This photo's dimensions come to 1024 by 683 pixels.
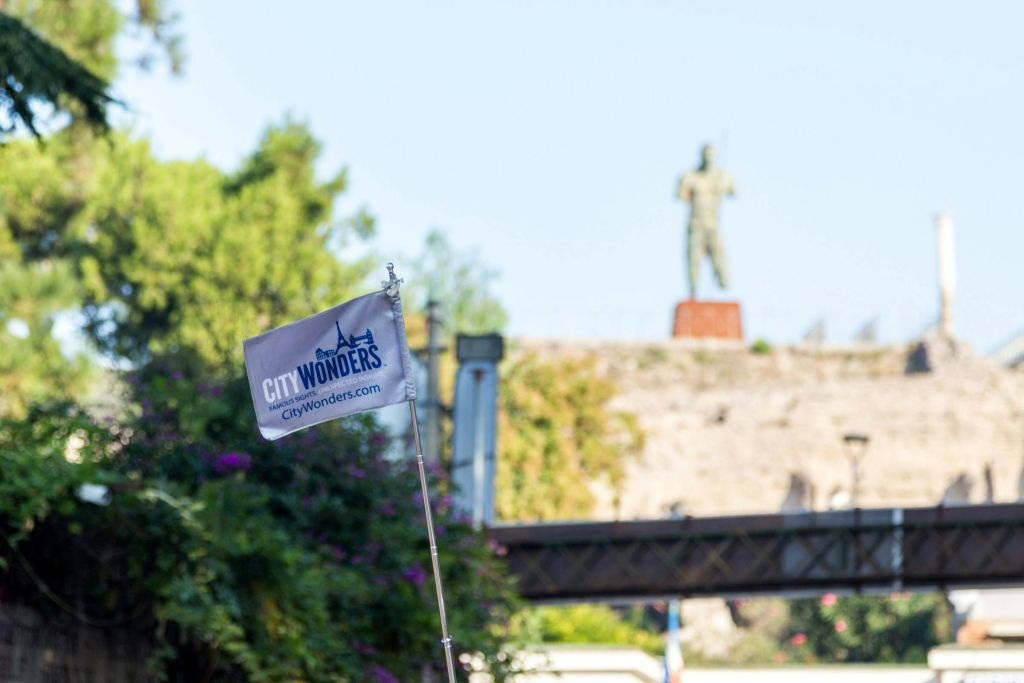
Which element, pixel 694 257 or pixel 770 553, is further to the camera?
pixel 694 257

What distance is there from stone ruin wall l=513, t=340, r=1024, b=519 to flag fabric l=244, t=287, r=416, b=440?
121 feet

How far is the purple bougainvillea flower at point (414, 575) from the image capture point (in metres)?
17.0

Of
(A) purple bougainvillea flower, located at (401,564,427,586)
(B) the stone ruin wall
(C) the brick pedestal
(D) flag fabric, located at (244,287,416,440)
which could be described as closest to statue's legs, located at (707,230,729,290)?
(C) the brick pedestal

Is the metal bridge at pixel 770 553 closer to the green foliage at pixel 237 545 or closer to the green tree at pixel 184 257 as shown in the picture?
the green foliage at pixel 237 545

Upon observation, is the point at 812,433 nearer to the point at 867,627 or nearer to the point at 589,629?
the point at 589,629

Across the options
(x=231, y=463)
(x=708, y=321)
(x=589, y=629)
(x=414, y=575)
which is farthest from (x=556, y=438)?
(x=414, y=575)

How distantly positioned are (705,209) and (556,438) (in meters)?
11.5

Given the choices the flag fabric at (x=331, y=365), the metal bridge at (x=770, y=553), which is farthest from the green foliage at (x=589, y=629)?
the flag fabric at (x=331, y=365)

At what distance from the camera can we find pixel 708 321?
165 feet

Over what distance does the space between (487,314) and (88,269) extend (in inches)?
714

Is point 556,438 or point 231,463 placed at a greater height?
point 556,438

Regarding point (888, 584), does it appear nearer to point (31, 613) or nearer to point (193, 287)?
point (31, 613)

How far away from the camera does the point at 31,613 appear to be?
13.2 meters

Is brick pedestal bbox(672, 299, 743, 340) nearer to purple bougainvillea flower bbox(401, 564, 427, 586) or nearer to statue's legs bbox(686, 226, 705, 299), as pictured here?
statue's legs bbox(686, 226, 705, 299)
